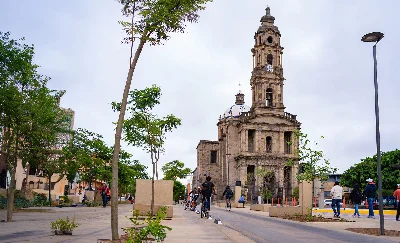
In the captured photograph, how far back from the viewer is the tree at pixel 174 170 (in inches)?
3206

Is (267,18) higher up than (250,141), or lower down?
higher up

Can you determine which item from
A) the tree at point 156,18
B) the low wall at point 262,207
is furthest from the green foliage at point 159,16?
the low wall at point 262,207

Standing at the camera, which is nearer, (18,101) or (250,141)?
(18,101)

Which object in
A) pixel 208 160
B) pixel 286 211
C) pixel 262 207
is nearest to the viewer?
pixel 286 211

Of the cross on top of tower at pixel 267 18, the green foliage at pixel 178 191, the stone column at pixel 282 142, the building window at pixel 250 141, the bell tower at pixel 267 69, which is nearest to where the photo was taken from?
the bell tower at pixel 267 69

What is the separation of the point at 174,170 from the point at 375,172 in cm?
3337

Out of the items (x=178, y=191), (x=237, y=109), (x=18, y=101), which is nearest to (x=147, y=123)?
(x=18, y=101)

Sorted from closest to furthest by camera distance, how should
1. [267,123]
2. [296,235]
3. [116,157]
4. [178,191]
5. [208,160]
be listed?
[116,157] < [296,235] < [267,123] < [208,160] < [178,191]

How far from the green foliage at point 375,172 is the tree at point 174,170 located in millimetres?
27626

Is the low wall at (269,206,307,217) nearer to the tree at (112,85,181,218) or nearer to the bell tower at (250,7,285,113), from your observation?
the tree at (112,85,181,218)

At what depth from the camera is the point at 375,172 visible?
6306 cm

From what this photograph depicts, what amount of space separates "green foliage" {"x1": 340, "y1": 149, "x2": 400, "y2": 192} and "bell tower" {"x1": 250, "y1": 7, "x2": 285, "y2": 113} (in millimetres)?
14175

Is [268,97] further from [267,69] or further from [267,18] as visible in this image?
[267,18]

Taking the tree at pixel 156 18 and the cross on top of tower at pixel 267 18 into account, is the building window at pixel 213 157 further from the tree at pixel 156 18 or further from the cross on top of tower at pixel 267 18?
the tree at pixel 156 18
